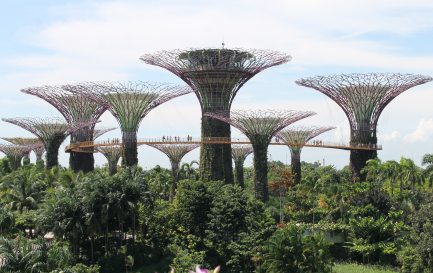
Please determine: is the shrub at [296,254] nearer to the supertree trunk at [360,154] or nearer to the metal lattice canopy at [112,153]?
the supertree trunk at [360,154]

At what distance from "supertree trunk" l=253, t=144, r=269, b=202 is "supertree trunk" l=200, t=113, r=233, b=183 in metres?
2.23

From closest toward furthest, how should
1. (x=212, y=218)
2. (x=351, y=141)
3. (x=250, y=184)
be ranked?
(x=212, y=218), (x=351, y=141), (x=250, y=184)

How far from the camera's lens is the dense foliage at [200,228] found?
26.3 metres

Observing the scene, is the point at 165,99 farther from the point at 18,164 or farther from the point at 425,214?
the point at 18,164

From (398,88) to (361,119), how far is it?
3.79 metres

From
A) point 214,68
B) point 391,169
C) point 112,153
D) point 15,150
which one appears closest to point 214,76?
point 214,68

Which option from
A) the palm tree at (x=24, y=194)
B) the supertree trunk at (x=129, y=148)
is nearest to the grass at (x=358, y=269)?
the palm tree at (x=24, y=194)

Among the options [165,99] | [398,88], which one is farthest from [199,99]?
[398,88]

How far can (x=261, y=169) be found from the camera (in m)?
43.2

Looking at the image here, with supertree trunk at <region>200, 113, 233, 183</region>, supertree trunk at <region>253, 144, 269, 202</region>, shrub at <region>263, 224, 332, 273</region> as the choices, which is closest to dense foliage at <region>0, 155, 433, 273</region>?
shrub at <region>263, 224, 332, 273</region>

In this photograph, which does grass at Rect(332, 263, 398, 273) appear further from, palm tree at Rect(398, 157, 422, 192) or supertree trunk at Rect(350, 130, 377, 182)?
supertree trunk at Rect(350, 130, 377, 182)

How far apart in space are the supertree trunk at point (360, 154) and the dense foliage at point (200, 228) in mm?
8135

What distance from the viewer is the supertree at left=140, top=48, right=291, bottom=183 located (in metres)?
43.6

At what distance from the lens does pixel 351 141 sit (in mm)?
46094
